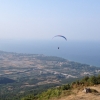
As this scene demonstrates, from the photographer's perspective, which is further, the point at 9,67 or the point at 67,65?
the point at 67,65

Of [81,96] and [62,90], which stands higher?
[62,90]

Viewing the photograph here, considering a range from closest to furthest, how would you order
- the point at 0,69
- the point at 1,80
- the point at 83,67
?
the point at 1,80
the point at 0,69
the point at 83,67

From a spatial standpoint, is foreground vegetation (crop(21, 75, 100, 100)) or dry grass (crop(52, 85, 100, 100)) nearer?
dry grass (crop(52, 85, 100, 100))

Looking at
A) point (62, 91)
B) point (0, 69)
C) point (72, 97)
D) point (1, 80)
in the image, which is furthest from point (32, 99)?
point (0, 69)

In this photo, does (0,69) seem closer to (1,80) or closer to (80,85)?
(1,80)

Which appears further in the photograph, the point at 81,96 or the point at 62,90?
the point at 62,90

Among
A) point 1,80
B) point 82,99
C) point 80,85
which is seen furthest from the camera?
point 1,80

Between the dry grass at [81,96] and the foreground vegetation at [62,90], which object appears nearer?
the dry grass at [81,96]

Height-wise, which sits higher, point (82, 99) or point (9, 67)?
point (9, 67)

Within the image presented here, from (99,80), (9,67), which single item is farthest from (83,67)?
(99,80)

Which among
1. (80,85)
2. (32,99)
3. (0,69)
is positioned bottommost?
(32,99)
